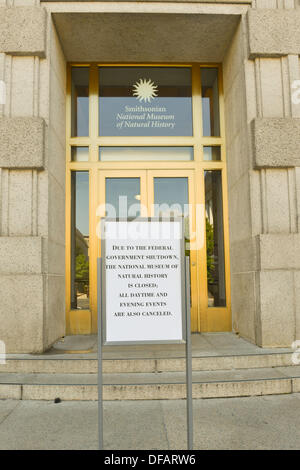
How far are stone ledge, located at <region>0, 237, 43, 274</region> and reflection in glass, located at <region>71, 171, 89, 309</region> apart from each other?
1399 mm

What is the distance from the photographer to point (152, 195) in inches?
267

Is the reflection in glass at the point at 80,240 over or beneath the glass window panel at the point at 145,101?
beneath

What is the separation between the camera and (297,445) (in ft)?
9.96

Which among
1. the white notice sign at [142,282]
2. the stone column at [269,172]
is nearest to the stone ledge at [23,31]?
the stone column at [269,172]

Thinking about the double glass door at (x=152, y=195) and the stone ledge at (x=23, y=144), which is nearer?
the stone ledge at (x=23, y=144)

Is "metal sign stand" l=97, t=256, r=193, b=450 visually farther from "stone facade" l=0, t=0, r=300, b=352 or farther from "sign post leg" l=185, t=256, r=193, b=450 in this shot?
"stone facade" l=0, t=0, r=300, b=352

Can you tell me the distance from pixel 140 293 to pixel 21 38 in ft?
15.4

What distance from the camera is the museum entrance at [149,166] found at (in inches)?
262

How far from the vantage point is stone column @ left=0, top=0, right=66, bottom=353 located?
5227mm

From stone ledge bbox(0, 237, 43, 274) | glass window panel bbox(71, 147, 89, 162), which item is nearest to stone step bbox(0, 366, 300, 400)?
stone ledge bbox(0, 237, 43, 274)

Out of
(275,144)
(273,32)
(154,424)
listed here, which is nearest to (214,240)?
(275,144)

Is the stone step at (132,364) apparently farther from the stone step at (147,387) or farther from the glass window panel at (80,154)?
the glass window panel at (80,154)

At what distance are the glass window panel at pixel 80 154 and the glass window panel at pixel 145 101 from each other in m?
0.44

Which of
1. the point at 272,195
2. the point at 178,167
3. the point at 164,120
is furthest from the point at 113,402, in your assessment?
the point at 164,120
